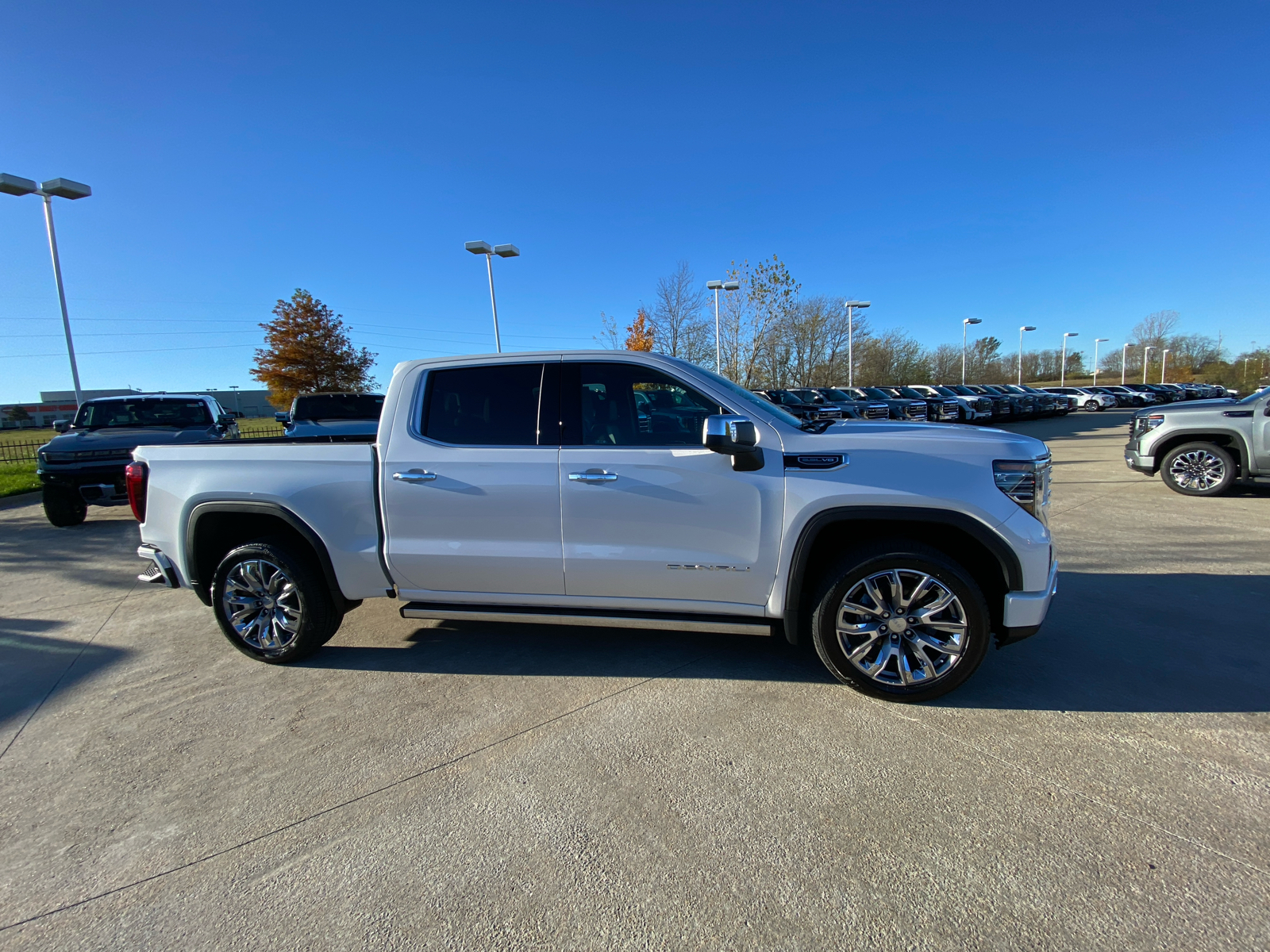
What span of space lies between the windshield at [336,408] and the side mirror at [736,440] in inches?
371

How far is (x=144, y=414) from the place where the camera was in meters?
9.23

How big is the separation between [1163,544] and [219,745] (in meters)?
7.88

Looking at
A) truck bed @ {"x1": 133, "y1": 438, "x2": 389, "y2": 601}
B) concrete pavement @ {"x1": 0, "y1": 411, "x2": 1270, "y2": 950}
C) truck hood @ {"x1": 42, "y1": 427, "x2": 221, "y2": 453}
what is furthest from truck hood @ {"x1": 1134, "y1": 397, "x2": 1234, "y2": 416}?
truck hood @ {"x1": 42, "y1": 427, "x2": 221, "y2": 453}

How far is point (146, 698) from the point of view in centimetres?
351

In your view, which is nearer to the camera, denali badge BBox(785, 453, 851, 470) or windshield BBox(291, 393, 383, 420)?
denali badge BBox(785, 453, 851, 470)

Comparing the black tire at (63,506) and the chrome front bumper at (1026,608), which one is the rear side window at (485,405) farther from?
the black tire at (63,506)

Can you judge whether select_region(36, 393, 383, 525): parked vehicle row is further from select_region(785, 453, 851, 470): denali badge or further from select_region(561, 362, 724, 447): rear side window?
select_region(785, 453, 851, 470): denali badge

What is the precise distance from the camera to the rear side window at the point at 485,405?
359 centimetres

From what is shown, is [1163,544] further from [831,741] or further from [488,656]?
[488,656]

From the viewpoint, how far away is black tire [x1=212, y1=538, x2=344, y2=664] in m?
3.78

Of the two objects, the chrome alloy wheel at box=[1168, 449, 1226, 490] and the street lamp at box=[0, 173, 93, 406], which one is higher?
the street lamp at box=[0, 173, 93, 406]

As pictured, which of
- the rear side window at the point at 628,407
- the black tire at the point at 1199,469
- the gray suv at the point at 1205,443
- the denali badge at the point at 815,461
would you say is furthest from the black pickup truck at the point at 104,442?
the black tire at the point at 1199,469

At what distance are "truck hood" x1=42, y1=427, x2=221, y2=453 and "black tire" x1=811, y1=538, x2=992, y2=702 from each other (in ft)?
→ 26.3

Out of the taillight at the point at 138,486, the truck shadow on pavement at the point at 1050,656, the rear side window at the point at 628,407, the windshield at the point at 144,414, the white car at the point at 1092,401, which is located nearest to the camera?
the truck shadow on pavement at the point at 1050,656
